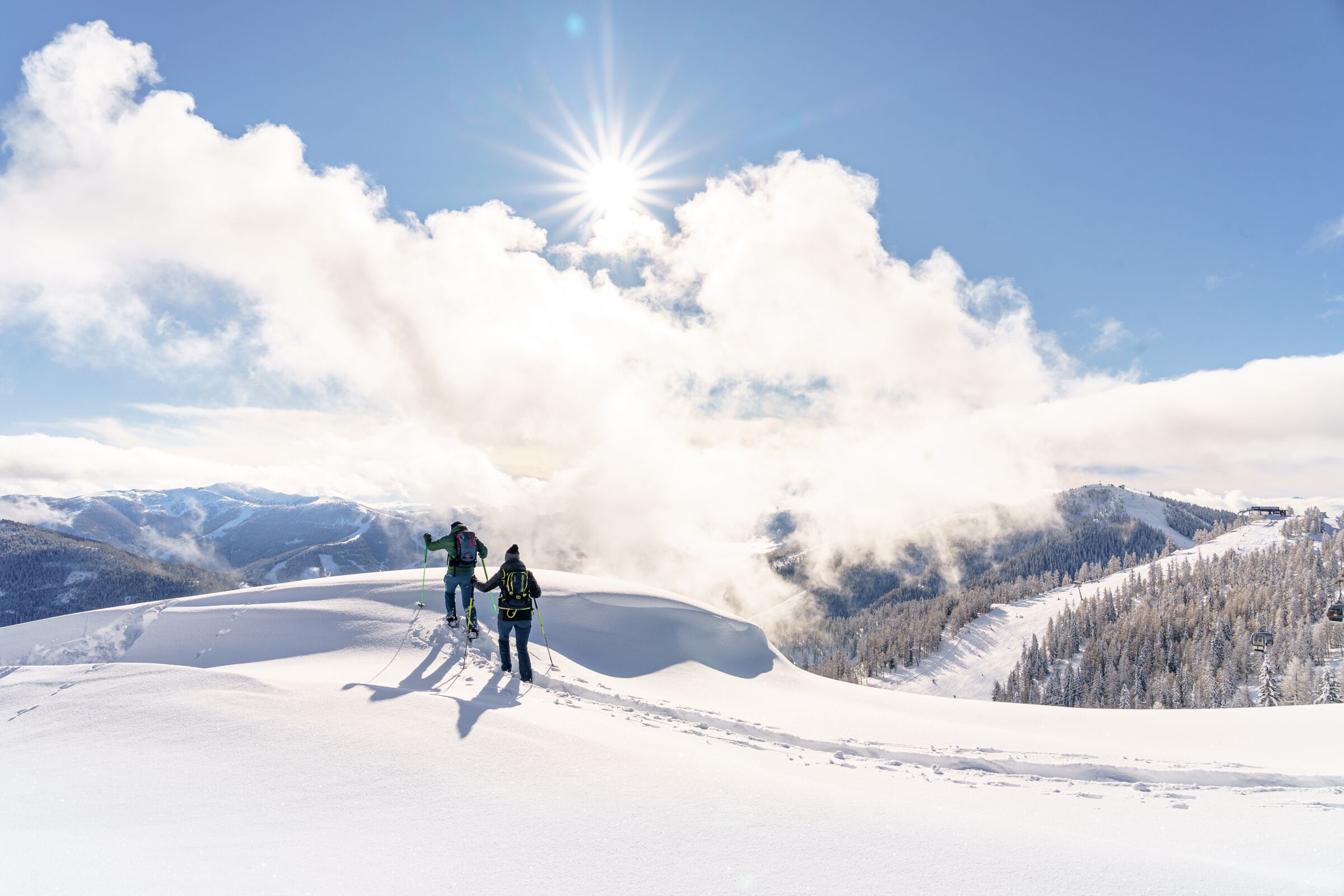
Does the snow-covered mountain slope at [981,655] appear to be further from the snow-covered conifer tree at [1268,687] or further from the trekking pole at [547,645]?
the trekking pole at [547,645]

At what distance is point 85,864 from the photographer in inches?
167

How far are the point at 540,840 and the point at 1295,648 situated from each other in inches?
5978

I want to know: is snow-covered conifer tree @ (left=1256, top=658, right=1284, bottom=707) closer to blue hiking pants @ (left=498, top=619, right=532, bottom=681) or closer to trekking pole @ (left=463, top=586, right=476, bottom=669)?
blue hiking pants @ (left=498, top=619, right=532, bottom=681)

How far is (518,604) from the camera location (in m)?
11.1

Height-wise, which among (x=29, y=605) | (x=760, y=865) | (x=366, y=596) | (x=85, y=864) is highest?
(x=366, y=596)

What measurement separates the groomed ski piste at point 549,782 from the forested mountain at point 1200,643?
83.5 metres

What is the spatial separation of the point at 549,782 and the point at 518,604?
17.5 feet

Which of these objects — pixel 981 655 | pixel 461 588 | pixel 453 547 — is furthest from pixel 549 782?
pixel 981 655

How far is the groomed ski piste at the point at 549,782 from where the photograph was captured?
445 cm

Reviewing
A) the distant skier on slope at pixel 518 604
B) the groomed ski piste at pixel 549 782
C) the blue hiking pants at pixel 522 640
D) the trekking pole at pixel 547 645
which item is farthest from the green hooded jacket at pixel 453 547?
the blue hiking pants at pixel 522 640

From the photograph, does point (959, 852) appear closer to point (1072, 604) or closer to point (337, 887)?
point (337, 887)

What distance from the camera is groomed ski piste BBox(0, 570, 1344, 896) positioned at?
4.45 metres

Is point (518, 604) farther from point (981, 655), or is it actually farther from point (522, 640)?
point (981, 655)

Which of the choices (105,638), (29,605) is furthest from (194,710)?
(29,605)
